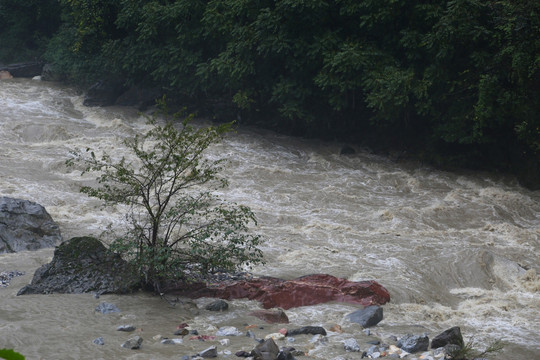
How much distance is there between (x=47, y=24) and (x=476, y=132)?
21.3 metres

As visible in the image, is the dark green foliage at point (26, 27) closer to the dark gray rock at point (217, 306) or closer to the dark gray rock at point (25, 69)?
the dark gray rock at point (25, 69)

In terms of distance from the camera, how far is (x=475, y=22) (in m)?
13.1

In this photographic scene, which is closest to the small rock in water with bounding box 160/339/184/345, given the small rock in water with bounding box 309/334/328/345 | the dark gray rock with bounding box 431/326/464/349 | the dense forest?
the small rock in water with bounding box 309/334/328/345

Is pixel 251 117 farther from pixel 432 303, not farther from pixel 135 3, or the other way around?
pixel 432 303

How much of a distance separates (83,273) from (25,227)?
8.96ft

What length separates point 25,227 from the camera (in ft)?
32.1

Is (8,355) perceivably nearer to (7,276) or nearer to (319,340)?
(319,340)

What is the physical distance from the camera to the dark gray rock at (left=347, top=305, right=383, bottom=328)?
21.7ft

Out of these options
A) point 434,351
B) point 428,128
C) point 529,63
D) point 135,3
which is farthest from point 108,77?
point 434,351

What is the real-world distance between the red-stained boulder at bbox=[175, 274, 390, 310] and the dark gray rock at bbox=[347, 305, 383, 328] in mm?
616

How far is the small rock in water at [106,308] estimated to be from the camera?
6.71 metres

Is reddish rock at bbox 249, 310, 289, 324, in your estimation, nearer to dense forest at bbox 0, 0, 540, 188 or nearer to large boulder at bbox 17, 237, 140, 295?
large boulder at bbox 17, 237, 140, 295

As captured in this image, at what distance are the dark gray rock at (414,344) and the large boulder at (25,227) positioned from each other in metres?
6.32

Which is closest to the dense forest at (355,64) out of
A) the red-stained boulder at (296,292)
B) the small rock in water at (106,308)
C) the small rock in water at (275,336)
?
the red-stained boulder at (296,292)
